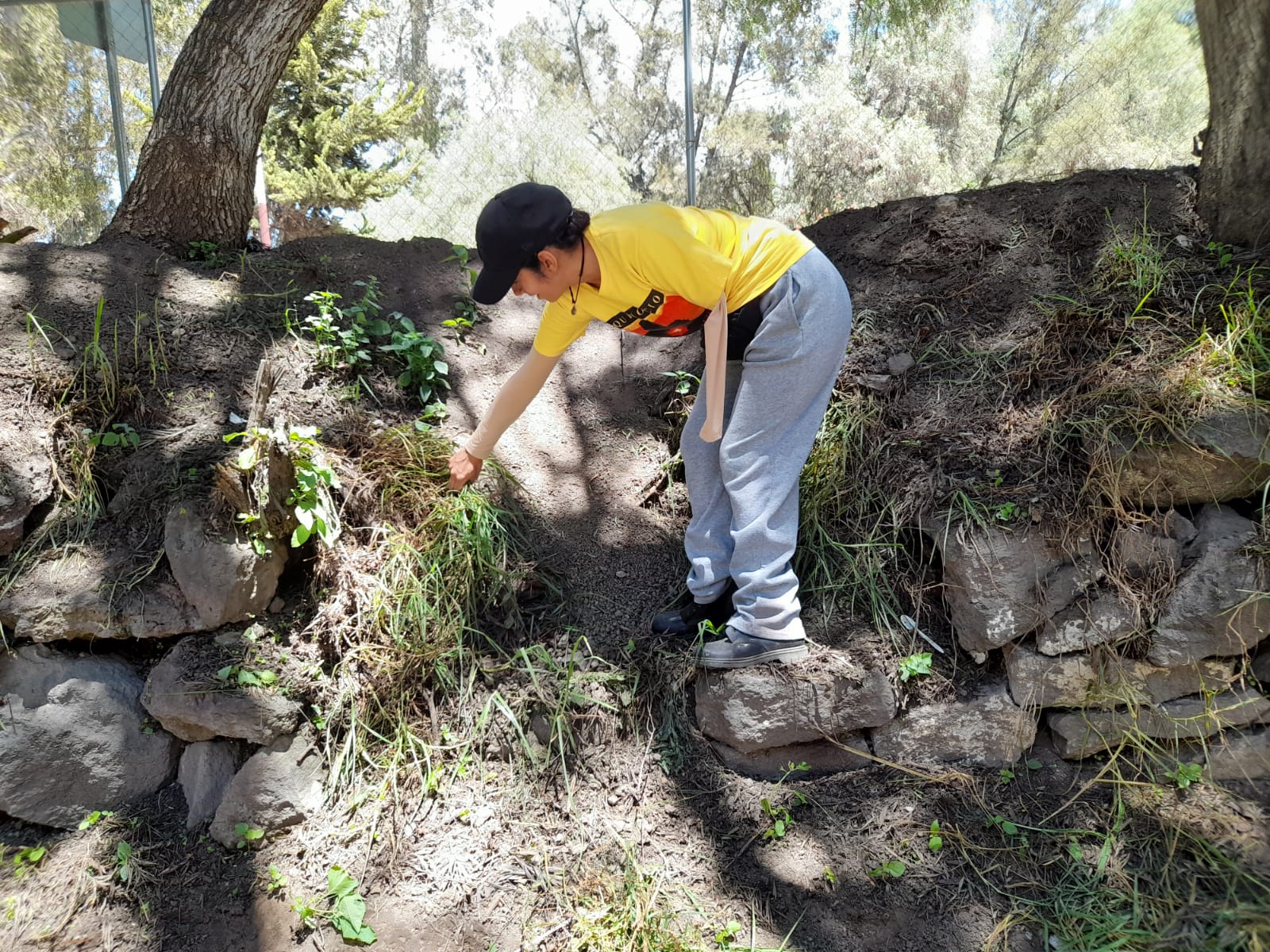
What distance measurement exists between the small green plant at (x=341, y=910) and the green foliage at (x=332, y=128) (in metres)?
10.6

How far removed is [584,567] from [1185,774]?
1.94 metres

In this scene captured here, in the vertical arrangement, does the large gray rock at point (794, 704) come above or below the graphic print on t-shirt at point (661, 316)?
below

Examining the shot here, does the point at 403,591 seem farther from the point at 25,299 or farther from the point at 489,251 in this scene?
the point at 25,299

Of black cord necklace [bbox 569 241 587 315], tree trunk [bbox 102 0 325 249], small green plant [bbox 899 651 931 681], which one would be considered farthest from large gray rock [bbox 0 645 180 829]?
small green plant [bbox 899 651 931 681]

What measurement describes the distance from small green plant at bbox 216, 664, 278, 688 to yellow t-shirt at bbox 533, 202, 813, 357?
1272mm

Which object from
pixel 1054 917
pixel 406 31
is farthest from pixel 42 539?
pixel 406 31

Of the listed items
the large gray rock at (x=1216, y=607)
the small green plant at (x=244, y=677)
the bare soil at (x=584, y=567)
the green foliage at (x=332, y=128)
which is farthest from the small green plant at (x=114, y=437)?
the green foliage at (x=332, y=128)

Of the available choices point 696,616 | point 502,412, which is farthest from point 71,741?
point 696,616

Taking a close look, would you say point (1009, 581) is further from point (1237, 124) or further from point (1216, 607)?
point (1237, 124)

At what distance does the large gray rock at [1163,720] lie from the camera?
228 centimetres

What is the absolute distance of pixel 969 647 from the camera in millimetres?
2434

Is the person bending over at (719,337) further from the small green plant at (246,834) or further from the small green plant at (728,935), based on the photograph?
the small green plant at (246,834)

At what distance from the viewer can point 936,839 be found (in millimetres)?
2188

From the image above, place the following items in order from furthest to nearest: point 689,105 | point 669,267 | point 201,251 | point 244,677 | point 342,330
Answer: point 689,105
point 201,251
point 342,330
point 244,677
point 669,267
